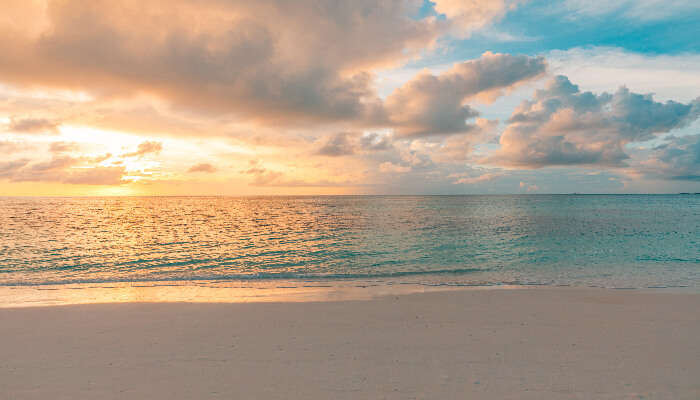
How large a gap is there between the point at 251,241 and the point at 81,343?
86.9ft

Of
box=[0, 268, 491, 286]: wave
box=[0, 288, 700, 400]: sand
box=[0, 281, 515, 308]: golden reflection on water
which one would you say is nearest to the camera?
box=[0, 288, 700, 400]: sand

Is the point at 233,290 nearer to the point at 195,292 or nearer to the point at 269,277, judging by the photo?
the point at 195,292

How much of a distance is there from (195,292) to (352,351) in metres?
10.6

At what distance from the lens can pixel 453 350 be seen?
8.82 meters

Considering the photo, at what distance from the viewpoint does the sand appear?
7012mm

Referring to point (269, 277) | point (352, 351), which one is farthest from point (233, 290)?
point (352, 351)

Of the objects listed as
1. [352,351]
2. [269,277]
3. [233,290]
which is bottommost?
[269,277]

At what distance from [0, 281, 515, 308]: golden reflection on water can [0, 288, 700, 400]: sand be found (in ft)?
4.43

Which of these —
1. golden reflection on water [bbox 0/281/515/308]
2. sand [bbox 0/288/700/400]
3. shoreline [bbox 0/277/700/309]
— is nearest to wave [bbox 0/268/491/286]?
shoreline [bbox 0/277/700/309]

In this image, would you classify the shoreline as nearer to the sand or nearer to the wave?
the wave

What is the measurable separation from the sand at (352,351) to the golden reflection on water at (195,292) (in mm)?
1352

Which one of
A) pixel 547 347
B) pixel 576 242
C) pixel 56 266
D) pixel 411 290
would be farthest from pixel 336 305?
pixel 576 242

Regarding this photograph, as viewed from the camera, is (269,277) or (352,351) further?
(269,277)

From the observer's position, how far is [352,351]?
8.82 meters
